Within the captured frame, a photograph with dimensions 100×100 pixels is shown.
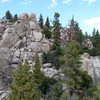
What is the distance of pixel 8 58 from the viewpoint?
278ft

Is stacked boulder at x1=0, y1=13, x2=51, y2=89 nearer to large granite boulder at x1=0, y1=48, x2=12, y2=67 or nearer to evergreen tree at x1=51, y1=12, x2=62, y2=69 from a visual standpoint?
large granite boulder at x1=0, y1=48, x2=12, y2=67

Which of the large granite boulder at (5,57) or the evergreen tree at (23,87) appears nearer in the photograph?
the evergreen tree at (23,87)

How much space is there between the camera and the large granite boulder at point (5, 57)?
8262 cm

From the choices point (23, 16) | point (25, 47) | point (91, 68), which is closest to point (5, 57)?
point (25, 47)

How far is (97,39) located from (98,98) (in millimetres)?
44476

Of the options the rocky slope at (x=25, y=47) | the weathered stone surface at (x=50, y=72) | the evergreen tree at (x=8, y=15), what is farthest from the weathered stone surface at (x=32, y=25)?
the evergreen tree at (x=8, y=15)

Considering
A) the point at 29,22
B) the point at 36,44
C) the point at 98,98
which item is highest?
the point at 29,22

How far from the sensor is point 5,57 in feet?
275

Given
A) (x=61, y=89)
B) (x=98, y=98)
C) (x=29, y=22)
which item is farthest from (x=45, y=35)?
(x=98, y=98)

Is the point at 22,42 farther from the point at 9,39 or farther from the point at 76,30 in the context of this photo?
the point at 76,30

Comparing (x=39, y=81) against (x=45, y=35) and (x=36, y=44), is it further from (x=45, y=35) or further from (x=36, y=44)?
(x=45, y=35)

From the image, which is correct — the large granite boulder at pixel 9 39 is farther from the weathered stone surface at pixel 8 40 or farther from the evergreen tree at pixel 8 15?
the evergreen tree at pixel 8 15

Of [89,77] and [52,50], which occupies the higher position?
[52,50]

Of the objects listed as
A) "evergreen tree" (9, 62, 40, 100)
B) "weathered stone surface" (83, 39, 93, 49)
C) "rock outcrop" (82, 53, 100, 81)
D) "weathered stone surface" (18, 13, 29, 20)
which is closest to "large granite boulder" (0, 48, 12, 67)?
"weathered stone surface" (18, 13, 29, 20)
